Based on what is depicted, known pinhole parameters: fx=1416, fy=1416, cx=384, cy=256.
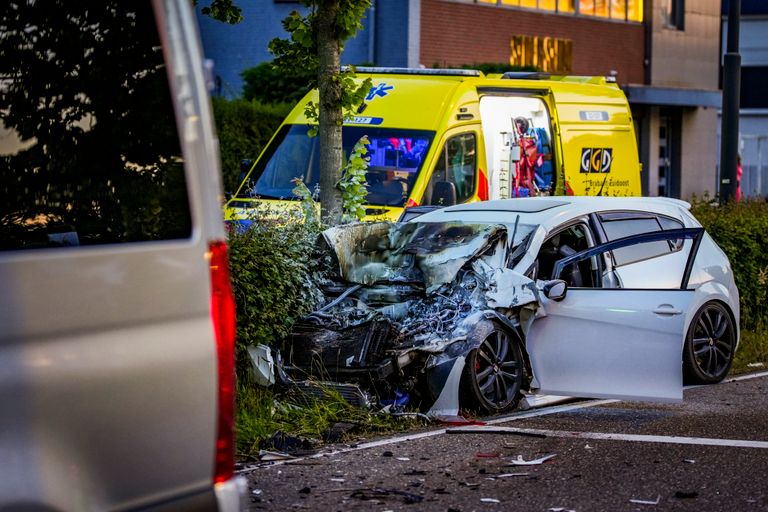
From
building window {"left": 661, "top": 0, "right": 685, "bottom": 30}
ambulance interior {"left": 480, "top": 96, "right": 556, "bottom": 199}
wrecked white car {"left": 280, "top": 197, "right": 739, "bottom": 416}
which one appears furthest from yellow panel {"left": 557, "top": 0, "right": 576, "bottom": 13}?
wrecked white car {"left": 280, "top": 197, "right": 739, "bottom": 416}

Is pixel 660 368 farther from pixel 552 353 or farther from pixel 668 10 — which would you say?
pixel 668 10

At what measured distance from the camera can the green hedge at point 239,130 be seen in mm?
22281

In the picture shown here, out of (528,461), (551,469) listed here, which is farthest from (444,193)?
(551,469)

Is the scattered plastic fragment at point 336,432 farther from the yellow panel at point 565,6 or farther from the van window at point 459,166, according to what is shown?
the yellow panel at point 565,6

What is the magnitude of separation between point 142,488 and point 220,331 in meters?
0.49

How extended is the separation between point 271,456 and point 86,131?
4371 mm

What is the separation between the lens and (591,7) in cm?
3325

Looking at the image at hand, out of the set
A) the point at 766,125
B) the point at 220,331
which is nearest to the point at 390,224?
the point at 220,331

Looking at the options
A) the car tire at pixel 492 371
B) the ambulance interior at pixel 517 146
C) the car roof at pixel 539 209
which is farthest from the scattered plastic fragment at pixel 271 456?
the ambulance interior at pixel 517 146

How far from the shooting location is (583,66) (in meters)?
32.8

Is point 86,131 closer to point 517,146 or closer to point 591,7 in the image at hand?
point 517,146

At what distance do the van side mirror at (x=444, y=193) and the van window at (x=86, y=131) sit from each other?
30.7ft

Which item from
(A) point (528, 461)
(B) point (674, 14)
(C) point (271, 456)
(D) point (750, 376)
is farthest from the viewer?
(B) point (674, 14)

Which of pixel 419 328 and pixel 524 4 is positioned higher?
pixel 524 4
